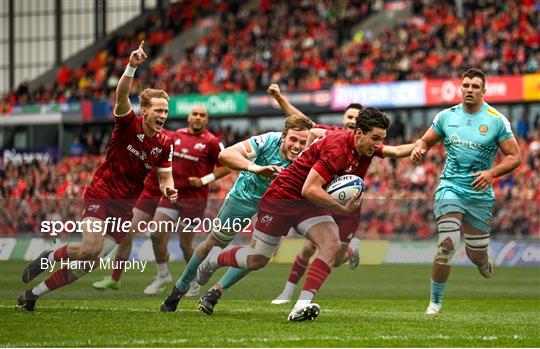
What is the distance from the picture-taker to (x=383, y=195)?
30.9 meters

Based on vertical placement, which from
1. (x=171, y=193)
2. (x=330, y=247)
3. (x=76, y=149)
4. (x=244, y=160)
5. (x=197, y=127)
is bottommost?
(x=76, y=149)

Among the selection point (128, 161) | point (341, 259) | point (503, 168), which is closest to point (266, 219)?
point (128, 161)

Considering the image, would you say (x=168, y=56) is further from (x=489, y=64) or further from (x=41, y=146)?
(x=489, y=64)

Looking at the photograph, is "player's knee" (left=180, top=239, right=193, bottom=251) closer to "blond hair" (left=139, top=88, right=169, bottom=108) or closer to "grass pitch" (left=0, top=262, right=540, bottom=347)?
"grass pitch" (left=0, top=262, right=540, bottom=347)

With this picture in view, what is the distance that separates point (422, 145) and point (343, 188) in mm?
1932

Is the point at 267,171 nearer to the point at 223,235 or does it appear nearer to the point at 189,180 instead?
the point at 223,235

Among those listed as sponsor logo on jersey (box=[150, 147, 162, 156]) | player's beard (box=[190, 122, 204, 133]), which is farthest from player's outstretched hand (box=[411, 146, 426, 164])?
player's beard (box=[190, 122, 204, 133])

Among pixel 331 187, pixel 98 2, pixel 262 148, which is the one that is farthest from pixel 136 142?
pixel 98 2

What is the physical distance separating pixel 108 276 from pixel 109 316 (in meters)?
2.43

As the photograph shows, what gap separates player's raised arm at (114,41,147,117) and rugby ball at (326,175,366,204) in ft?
6.93

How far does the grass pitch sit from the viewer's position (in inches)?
353

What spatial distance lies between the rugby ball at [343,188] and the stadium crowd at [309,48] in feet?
77.8

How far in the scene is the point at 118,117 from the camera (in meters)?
11.2

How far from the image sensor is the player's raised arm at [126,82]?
10512mm
